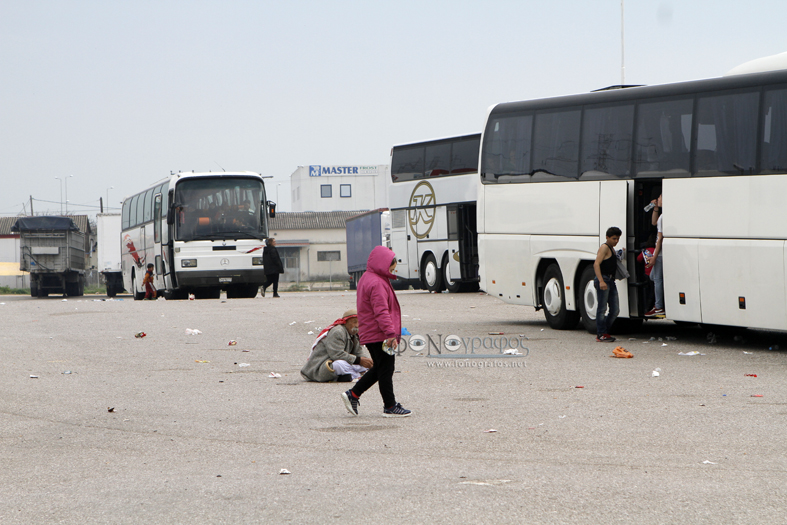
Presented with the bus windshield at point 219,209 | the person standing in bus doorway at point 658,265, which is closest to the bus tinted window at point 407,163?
the bus windshield at point 219,209

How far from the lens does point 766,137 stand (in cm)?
1243

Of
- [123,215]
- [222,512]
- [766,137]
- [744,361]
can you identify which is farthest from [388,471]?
[123,215]

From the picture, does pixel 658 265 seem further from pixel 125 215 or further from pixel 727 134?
pixel 125 215

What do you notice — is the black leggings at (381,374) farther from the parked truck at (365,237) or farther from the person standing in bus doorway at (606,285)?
the parked truck at (365,237)

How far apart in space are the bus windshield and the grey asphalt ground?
13451mm

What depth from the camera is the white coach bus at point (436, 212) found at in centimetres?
2789

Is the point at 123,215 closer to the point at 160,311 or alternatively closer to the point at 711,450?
the point at 160,311

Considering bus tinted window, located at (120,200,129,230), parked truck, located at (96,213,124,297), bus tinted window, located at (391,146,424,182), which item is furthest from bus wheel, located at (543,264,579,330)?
parked truck, located at (96,213,124,297)

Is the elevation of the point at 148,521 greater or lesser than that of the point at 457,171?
lesser

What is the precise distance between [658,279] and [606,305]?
860 mm

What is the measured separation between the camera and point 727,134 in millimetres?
12977

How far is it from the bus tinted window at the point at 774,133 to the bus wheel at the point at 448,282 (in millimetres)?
17074

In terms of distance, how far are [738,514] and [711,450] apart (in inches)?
70.1

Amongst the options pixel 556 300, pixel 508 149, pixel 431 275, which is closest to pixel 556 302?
pixel 556 300
